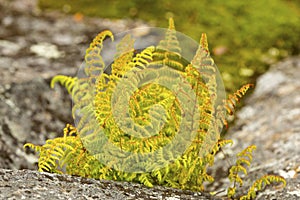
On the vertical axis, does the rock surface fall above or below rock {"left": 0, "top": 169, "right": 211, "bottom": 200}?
above

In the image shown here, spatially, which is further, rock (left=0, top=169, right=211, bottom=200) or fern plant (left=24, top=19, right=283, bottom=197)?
fern plant (left=24, top=19, right=283, bottom=197)

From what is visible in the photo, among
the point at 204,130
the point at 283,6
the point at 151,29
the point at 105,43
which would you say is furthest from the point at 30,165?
the point at 283,6

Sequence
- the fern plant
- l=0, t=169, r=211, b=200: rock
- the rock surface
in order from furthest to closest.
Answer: the fern plant
the rock surface
l=0, t=169, r=211, b=200: rock

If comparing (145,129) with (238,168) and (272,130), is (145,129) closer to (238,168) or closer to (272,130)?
(238,168)

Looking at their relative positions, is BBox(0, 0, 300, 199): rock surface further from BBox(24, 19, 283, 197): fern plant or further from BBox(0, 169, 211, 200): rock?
BBox(24, 19, 283, 197): fern plant

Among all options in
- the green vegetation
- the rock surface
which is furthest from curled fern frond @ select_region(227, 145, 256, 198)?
the green vegetation

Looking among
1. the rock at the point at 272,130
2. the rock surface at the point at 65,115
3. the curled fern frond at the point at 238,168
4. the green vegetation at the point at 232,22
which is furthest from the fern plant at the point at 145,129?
the green vegetation at the point at 232,22

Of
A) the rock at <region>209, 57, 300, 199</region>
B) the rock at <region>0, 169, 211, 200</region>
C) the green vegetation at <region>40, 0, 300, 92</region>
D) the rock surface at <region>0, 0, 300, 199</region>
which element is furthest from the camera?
the green vegetation at <region>40, 0, 300, 92</region>

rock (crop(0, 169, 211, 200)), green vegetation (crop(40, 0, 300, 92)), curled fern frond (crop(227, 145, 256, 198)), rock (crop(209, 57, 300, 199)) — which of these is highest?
green vegetation (crop(40, 0, 300, 92))
